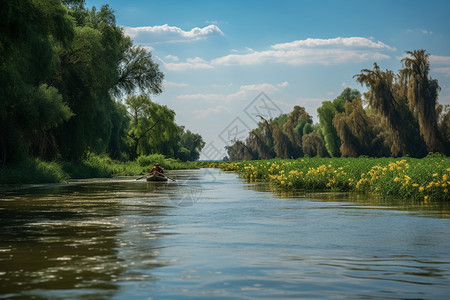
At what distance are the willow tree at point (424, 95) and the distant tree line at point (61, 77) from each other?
76.7 feet

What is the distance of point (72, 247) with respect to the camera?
884 centimetres

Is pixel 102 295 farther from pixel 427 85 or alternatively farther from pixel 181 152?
pixel 181 152

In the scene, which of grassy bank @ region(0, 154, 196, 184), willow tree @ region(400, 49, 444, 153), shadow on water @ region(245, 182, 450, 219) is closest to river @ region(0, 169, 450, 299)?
shadow on water @ region(245, 182, 450, 219)

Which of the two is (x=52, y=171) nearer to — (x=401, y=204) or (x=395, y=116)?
(x=401, y=204)

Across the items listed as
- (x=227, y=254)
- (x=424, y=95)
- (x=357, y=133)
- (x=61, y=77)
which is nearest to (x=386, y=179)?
(x=227, y=254)

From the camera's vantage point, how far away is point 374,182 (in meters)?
20.9

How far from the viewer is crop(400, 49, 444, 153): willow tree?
173ft

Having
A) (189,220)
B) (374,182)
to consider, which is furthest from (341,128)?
(189,220)

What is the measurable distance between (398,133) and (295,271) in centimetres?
5091

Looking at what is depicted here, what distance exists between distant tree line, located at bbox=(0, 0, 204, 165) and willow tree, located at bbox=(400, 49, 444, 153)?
2339cm

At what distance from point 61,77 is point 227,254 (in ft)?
104

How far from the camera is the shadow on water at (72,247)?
6.10 metres

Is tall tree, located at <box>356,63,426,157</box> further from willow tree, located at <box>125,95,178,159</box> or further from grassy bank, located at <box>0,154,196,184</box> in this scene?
willow tree, located at <box>125,95,178,159</box>

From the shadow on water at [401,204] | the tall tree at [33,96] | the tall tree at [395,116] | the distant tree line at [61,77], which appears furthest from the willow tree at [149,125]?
the shadow on water at [401,204]
